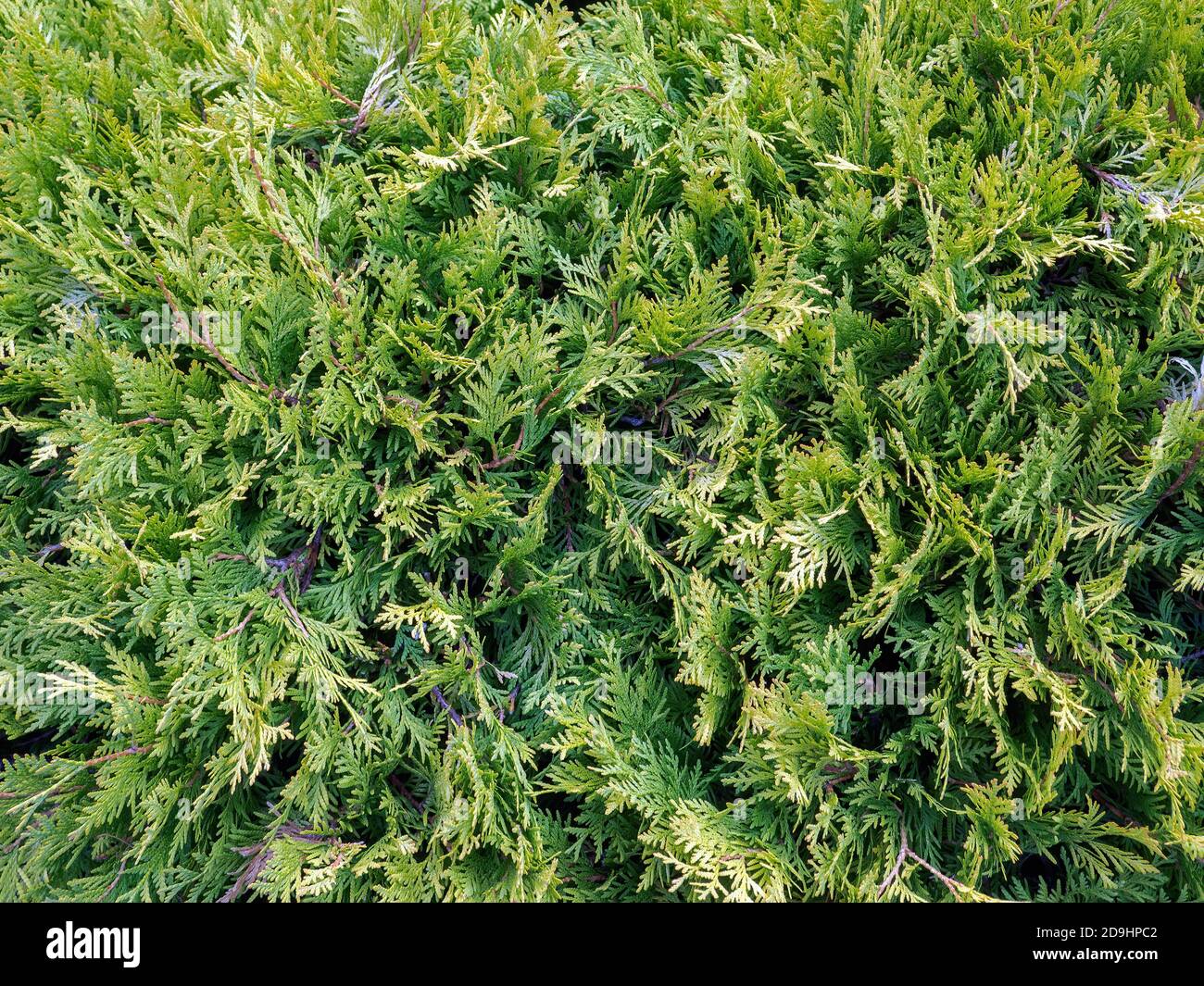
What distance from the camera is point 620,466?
9.80 ft

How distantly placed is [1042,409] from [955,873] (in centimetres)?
150

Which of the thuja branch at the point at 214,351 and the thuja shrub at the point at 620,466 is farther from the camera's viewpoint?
the thuja branch at the point at 214,351

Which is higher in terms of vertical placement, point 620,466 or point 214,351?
point 214,351

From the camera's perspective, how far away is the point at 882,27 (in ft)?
9.97

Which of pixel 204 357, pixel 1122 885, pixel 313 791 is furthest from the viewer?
pixel 204 357

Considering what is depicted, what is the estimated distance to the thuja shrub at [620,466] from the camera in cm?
261

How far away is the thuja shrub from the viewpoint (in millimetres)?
2605

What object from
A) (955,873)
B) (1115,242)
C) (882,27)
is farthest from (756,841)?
(882,27)

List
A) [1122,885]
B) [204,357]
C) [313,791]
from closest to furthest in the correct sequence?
[1122,885] < [313,791] < [204,357]

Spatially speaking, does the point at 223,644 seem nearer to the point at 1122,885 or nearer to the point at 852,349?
the point at 852,349

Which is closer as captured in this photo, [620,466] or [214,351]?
[214,351]

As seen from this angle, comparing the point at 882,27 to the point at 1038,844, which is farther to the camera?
the point at 882,27

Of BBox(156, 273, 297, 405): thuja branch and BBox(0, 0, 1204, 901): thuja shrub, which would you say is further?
BBox(156, 273, 297, 405): thuja branch

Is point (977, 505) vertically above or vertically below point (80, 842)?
above
